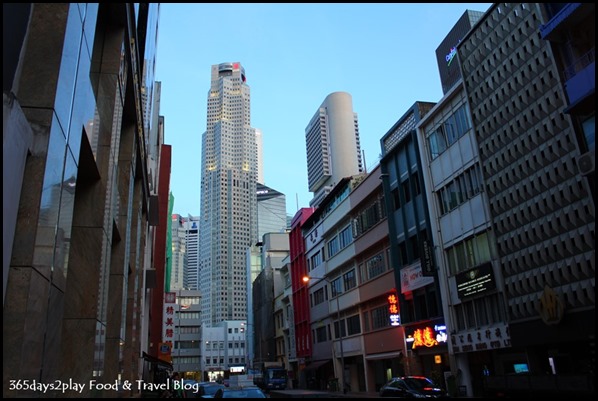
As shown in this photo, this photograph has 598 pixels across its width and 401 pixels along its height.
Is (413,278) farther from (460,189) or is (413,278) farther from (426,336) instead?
(460,189)

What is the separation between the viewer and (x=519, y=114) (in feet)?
87.9

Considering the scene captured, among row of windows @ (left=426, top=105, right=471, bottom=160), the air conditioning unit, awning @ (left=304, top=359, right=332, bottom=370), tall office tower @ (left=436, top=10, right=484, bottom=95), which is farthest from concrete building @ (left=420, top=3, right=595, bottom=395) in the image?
awning @ (left=304, top=359, right=332, bottom=370)

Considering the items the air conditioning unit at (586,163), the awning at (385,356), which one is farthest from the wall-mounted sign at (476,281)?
the awning at (385,356)

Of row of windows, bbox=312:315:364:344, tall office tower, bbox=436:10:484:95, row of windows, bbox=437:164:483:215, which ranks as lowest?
row of windows, bbox=312:315:364:344

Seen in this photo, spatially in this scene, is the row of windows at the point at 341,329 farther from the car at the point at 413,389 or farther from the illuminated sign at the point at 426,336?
the car at the point at 413,389

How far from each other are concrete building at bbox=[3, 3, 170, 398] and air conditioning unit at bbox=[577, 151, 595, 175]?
64.2ft

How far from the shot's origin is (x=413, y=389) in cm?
2450

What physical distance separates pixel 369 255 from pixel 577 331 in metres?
25.9

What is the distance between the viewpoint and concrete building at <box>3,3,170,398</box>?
730 cm

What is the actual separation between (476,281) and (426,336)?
7204 millimetres

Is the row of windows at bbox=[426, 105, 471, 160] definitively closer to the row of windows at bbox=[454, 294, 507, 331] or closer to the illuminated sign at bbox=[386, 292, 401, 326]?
the row of windows at bbox=[454, 294, 507, 331]

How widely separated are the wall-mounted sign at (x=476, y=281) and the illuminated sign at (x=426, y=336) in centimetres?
329

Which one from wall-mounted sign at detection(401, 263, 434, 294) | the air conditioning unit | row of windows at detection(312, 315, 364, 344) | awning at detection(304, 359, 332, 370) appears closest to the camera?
the air conditioning unit

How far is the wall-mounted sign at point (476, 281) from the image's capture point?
28875mm
